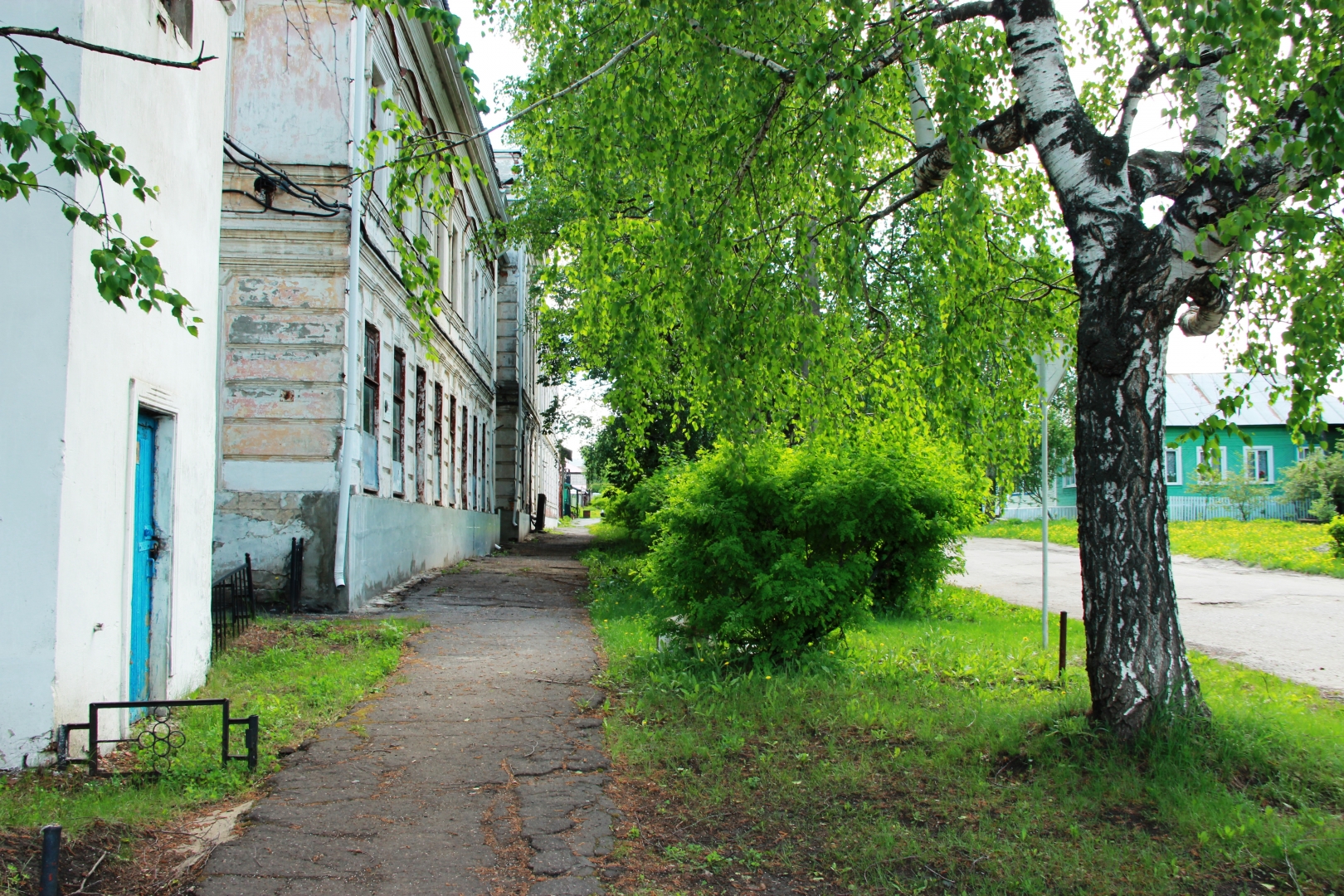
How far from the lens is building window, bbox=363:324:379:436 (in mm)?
12859

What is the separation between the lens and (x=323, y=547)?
1128cm

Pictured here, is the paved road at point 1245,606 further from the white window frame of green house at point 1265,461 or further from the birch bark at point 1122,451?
the white window frame of green house at point 1265,461

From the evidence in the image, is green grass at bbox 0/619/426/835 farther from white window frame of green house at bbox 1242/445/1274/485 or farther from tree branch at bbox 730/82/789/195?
white window frame of green house at bbox 1242/445/1274/485

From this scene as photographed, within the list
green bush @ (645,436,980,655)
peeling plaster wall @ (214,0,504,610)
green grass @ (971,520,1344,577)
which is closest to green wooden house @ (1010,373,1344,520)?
green grass @ (971,520,1344,577)

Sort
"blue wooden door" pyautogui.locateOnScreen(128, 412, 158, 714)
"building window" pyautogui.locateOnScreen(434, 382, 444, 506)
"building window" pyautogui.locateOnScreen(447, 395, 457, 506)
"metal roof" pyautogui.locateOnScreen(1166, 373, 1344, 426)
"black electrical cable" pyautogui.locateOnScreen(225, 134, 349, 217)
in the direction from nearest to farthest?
"blue wooden door" pyautogui.locateOnScreen(128, 412, 158, 714) → "black electrical cable" pyautogui.locateOnScreen(225, 134, 349, 217) → "building window" pyautogui.locateOnScreen(434, 382, 444, 506) → "building window" pyautogui.locateOnScreen(447, 395, 457, 506) → "metal roof" pyautogui.locateOnScreen(1166, 373, 1344, 426)

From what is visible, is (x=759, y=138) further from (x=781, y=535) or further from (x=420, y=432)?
(x=420, y=432)

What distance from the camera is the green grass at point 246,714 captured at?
427 cm

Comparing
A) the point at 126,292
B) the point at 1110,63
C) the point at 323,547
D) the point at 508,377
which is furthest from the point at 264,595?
the point at 508,377

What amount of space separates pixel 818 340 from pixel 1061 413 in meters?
45.0

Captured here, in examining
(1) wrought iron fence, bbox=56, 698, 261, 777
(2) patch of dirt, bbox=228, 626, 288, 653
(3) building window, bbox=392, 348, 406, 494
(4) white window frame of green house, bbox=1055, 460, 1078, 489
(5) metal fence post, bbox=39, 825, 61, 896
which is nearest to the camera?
(5) metal fence post, bbox=39, 825, 61, 896

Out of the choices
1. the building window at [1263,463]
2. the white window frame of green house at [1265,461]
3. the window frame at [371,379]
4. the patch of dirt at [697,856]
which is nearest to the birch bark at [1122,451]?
the patch of dirt at [697,856]

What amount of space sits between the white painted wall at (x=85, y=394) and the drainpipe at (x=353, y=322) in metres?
4.82

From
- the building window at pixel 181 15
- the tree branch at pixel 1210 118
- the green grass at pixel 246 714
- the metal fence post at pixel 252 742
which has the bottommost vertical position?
the green grass at pixel 246 714

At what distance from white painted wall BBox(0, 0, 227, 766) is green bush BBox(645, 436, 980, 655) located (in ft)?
11.2
